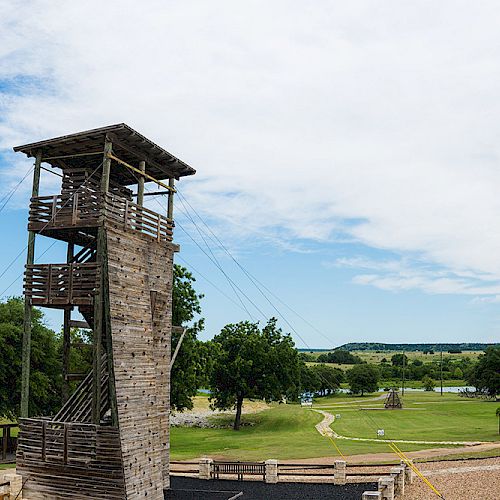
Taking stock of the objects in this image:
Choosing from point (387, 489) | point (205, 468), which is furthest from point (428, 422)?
point (387, 489)

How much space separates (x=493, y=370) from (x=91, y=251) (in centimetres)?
5206

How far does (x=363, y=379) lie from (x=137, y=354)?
7802 centimetres

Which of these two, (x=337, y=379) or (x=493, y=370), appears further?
(x=337, y=379)

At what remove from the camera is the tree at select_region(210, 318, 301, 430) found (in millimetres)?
52062

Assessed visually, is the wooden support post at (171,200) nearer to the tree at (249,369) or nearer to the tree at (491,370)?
the tree at (249,369)

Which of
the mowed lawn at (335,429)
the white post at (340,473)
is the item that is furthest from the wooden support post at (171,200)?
the mowed lawn at (335,429)

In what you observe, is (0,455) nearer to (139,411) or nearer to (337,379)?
(139,411)

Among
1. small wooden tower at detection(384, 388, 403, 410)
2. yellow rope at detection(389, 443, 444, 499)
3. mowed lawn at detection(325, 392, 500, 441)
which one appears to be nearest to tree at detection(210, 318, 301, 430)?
mowed lawn at detection(325, 392, 500, 441)

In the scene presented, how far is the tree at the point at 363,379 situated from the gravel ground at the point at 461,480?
6695cm

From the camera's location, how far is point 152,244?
2291cm

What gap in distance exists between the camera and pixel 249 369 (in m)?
51.8

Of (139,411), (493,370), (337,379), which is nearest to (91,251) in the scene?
(139,411)

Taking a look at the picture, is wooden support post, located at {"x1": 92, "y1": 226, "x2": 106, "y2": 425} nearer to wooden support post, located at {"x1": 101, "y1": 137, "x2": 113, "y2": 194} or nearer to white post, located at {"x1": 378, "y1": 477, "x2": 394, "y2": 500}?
wooden support post, located at {"x1": 101, "y1": 137, "x2": 113, "y2": 194}

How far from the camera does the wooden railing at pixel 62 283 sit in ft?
66.0
